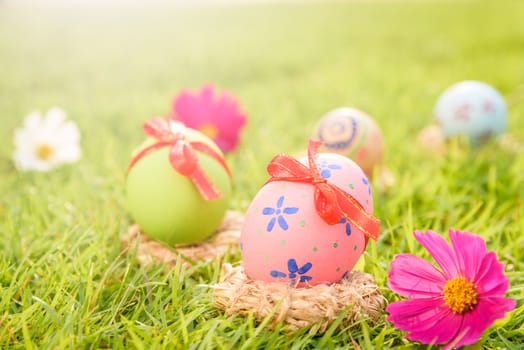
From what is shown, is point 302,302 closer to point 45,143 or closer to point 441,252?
point 441,252

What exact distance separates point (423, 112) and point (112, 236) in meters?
2.76

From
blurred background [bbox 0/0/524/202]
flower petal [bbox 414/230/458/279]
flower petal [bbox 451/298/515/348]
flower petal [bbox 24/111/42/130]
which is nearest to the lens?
flower petal [bbox 451/298/515/348]

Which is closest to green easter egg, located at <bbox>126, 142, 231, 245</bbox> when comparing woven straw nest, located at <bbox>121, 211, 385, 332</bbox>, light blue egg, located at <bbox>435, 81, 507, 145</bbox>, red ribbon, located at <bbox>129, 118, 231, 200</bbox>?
red ribbon, located at <bbox>129, 118, 231, 200</bbox>

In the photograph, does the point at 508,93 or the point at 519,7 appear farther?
the point at 519,7

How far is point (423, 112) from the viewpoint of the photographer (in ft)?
14.2

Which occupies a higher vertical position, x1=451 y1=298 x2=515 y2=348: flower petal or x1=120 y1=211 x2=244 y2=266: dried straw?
x1=451 y1=298 x2=515 y2=348: flower petal

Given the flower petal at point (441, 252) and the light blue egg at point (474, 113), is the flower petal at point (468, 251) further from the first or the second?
the light blue egg at point (474, 113)

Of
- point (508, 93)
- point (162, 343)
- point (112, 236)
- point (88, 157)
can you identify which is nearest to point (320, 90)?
point (508, 93)

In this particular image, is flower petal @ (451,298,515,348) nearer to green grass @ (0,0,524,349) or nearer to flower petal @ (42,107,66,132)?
green grass @ (0,0,524,349)

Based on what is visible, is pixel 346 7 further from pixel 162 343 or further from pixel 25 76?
pixel 162 343

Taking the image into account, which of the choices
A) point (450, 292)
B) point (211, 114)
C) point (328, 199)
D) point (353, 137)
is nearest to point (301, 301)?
→ point (328, 199)

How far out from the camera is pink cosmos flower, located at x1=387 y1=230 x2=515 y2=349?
148cm

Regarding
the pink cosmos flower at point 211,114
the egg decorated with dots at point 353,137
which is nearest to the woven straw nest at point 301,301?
the egg decorated with dots at point 353,137

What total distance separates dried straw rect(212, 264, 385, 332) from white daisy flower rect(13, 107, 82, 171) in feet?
5.21
